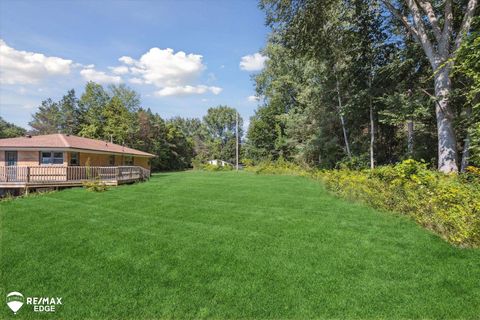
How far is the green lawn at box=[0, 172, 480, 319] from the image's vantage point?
307cm

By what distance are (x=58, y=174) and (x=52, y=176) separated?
294 mm

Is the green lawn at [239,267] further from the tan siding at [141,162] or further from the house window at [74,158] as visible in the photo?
the tan siding at [141,162]

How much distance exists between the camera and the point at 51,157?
50.5ft

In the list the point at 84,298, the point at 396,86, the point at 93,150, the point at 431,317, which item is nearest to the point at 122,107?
the point at 93,150

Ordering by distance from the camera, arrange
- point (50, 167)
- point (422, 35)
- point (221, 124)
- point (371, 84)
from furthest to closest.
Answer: point (221, 124), point (371, 84), point (50, 167), point (422, 35)

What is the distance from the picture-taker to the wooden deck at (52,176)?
13234mm

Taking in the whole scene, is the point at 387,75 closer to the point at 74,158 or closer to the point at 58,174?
the point at 58,174

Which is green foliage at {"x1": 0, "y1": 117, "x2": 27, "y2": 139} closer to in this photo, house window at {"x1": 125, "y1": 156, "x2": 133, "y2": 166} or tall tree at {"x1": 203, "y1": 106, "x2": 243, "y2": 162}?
house window at {"x1": 125, "y1": 156, "x2": 133, "y2": 166}

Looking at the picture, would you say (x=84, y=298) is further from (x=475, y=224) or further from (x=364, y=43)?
(x=364, y=43)

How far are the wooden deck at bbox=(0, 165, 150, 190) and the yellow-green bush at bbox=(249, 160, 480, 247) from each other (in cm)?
1276

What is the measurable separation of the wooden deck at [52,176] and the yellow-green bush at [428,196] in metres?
12.8

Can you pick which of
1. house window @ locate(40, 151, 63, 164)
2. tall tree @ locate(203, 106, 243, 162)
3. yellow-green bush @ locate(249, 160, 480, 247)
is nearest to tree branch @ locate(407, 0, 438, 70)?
yellow-green bush @ locate(249, 160, 480, 247)

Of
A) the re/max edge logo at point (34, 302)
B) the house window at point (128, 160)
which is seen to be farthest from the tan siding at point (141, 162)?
the re/max edge logo at point (34, 302)

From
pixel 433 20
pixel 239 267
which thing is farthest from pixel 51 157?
pixel 433 20
